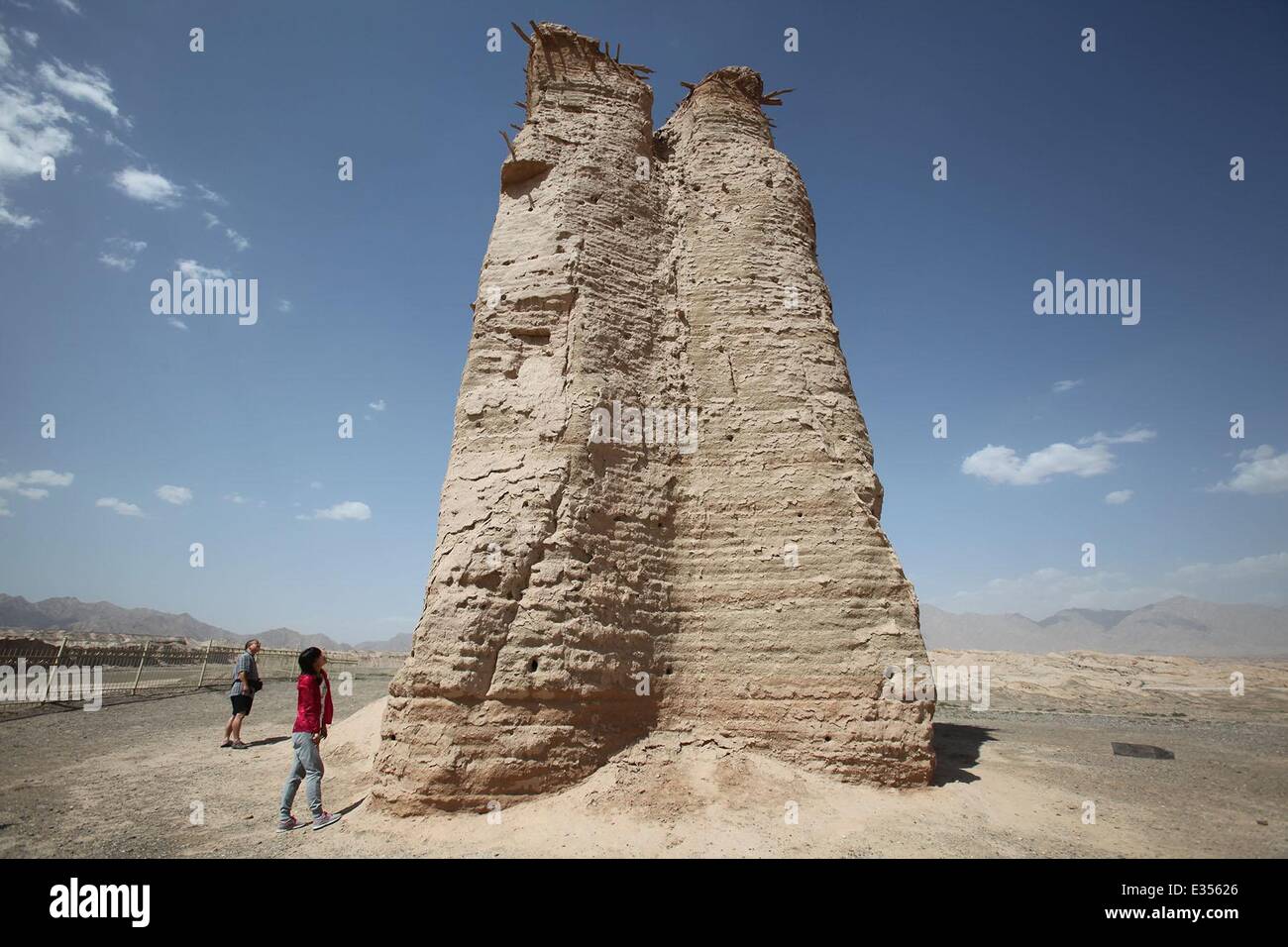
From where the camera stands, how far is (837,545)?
7309 millimetres

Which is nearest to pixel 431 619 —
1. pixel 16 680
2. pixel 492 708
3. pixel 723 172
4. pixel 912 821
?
pixel 492 708

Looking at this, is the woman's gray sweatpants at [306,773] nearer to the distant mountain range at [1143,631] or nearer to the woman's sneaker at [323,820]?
the woman's sneaker at [323,820]

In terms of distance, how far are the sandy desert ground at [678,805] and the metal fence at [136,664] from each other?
193 centimetres

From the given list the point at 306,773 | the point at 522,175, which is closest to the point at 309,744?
the point at 306,773

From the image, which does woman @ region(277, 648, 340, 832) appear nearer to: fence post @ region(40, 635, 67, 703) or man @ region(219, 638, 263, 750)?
man @ region(219, 638, 263, 750)

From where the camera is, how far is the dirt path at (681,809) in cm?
540

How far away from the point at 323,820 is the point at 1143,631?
448ft

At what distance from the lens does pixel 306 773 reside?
Result: 5.96m

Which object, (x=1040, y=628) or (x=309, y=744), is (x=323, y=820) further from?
(x=1040, y=628)

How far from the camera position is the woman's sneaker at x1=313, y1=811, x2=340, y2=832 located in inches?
229

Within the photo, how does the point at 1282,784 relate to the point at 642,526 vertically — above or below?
below

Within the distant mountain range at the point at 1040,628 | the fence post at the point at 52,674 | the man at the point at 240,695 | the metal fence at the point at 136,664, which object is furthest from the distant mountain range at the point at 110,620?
the man at the point at 240,695
